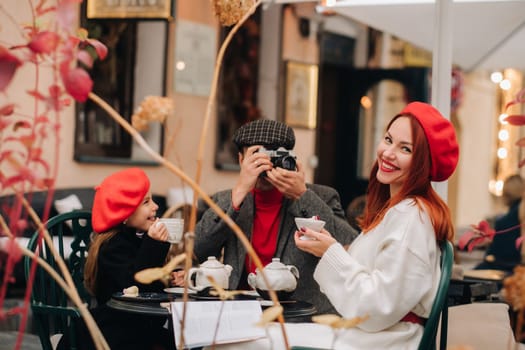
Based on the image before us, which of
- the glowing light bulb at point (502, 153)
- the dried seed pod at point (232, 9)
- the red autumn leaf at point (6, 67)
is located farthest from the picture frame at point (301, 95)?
the red autumn leaf at point (6, 67)

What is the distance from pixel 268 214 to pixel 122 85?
5259 millimetres

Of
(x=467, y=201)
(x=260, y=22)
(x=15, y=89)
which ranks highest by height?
(x=260, y=22)

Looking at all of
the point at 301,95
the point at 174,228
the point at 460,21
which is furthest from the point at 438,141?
the point at 301,95

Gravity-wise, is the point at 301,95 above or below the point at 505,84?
below

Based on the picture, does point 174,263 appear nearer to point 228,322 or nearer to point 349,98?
point 228,322

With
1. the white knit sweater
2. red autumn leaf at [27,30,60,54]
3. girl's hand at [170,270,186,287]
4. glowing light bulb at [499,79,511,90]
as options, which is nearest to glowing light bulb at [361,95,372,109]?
glowing light bulb at [499,79,511,90]

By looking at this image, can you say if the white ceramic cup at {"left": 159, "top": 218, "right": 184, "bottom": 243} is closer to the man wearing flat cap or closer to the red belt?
the man wearing flat cap

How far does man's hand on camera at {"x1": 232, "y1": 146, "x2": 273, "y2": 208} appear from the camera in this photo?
3369mm

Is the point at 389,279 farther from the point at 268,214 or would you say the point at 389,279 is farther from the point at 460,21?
the point at 460,21

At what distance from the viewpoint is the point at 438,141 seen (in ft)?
8.86

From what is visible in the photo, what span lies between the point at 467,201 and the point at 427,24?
12.0 metres

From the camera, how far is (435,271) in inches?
102

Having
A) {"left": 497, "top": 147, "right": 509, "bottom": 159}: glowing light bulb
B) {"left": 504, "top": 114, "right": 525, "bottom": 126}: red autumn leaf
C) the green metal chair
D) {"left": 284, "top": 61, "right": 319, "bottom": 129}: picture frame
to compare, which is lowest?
the green metal chair

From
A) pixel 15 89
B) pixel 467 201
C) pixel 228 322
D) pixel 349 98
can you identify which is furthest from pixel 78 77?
pixel 467 201
